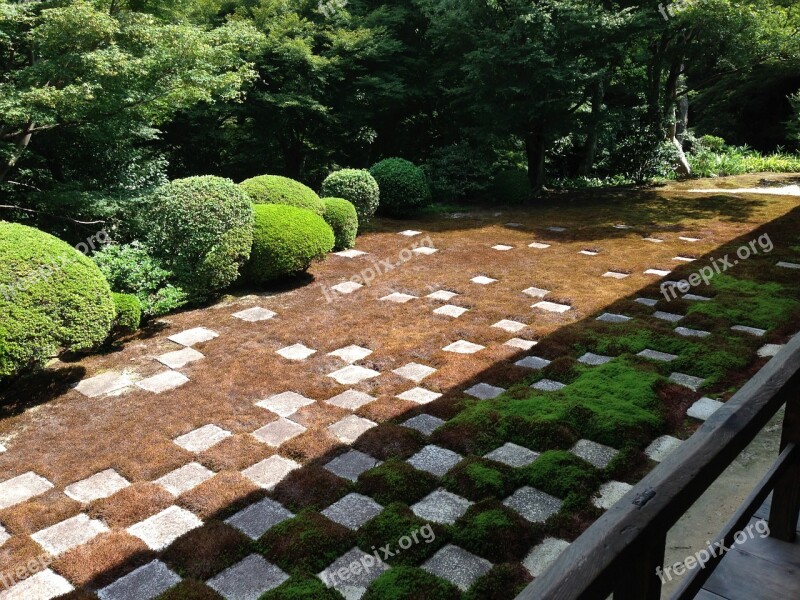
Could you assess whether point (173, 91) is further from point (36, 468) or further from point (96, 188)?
point (36, 468)

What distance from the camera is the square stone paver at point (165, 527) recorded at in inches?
123

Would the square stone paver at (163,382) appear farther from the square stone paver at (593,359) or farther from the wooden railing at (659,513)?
the wooden railing at (659,513)

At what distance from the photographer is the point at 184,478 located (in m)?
3.72

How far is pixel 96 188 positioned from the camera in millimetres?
8086

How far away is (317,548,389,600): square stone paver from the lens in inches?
105

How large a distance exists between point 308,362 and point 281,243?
7.56 feet

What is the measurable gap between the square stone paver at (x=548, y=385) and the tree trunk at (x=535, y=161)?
935 cm

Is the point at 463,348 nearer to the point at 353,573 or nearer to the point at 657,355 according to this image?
the point at 657,355

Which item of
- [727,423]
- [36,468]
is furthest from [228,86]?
[727,423]

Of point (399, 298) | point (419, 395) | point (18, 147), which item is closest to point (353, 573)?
point (419, 395)

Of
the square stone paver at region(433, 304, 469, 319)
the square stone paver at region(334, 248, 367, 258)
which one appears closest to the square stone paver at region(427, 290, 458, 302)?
the square stone paver at region(433, 304, 469, 319)

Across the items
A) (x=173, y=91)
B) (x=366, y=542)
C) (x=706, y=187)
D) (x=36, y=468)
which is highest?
(x=173, y=91)

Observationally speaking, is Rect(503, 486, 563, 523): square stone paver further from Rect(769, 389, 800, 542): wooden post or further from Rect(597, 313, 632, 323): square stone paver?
Rect(597, 313, 632, 323): square stone paver

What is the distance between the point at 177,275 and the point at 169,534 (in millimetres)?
4130
